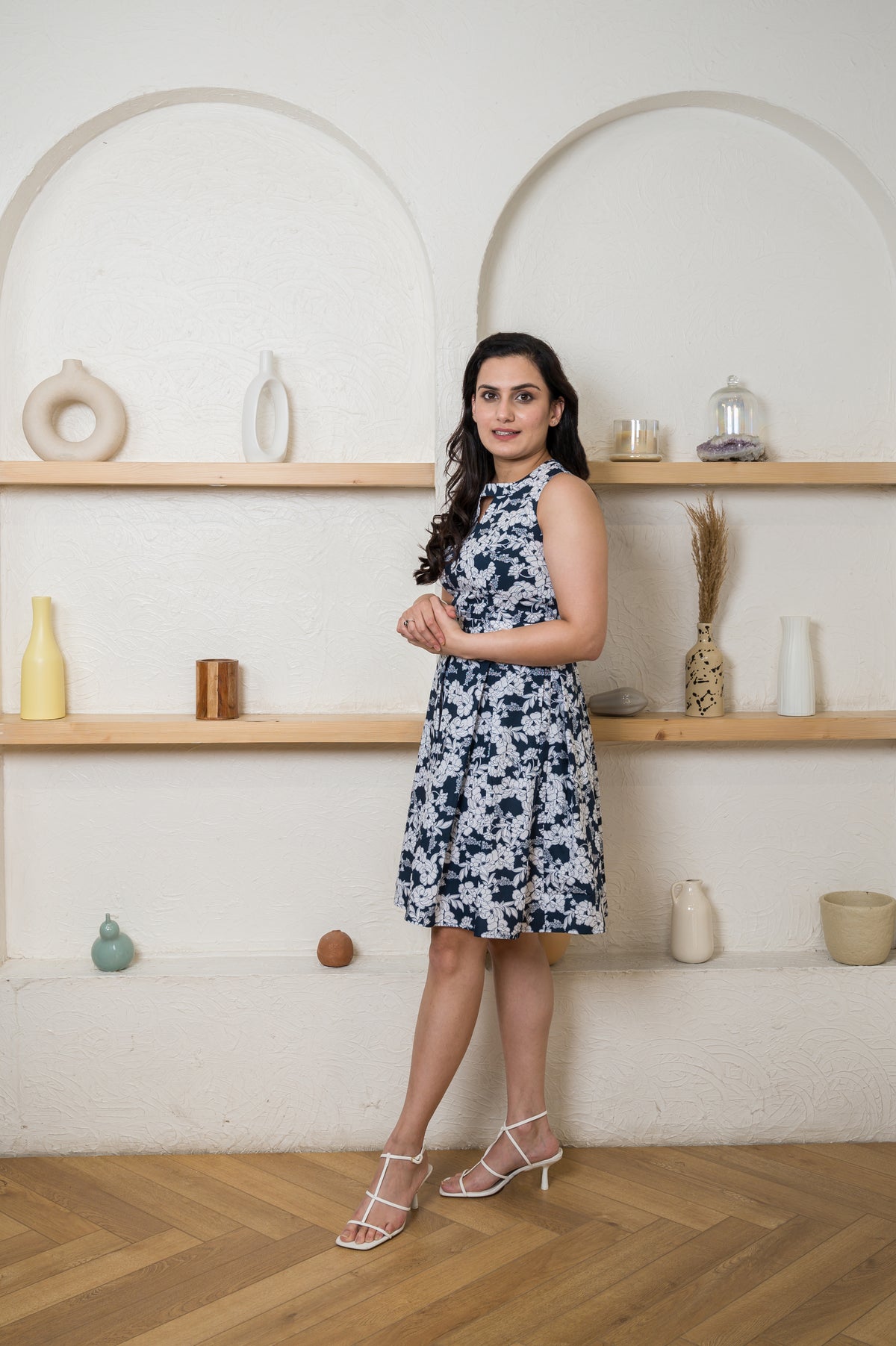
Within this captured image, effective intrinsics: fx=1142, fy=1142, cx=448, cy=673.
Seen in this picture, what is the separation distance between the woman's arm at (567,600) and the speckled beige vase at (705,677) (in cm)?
59

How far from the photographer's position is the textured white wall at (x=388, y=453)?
2514 mm

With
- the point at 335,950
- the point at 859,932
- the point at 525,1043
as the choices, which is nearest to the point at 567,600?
the point at 525,1043

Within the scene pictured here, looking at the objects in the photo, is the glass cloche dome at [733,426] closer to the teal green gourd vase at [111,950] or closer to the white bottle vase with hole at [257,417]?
the white bottle vase with hole at [257,417]

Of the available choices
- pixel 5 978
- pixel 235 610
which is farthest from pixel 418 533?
pixel 5 978

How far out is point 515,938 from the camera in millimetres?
2199

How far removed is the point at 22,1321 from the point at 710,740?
174 cm

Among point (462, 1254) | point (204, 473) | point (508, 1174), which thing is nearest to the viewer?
point (462, 1254)

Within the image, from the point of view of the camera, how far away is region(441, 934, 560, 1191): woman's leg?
2.29m

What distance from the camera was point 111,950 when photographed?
258cm

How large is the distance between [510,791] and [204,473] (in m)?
1.00

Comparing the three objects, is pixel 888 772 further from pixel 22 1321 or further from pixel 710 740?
pixel 22 1321

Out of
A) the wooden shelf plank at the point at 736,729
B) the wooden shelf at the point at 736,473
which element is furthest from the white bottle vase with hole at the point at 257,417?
the wooden shelf plank at the point at 736,729

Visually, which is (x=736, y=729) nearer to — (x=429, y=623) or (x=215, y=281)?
(x=429, y=623)

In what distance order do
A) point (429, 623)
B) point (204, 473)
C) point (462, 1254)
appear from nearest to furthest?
point (462, 1254), point (429, 623), point (204, 473)
